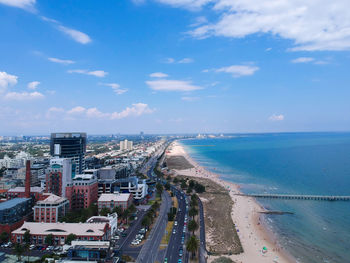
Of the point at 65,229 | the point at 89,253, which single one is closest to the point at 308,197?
the point at 89,253

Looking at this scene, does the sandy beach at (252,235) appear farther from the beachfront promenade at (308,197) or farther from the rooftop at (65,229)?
the rooftop at (65,229)

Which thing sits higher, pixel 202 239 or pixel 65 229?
pixel 65 229

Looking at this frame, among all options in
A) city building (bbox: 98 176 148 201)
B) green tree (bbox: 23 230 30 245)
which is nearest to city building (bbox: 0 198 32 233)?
green tree (bbox: 23 230 30 245)

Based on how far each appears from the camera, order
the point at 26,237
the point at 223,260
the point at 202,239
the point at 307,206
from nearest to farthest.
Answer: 1. the point at 223,260
2. the point at 26,237
3. the point at 202,239
4. the point at 307,206

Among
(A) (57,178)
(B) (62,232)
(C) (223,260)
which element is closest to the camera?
(C) (223,260)

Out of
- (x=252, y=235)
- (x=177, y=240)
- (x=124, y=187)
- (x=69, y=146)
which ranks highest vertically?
(x=69, y=146)

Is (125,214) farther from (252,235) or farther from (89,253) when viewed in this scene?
(252,235)

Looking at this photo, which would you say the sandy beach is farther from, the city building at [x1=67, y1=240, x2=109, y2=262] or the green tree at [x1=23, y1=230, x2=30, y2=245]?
the green tree at [x1=23, y1=230, x2=30, y2=245]
